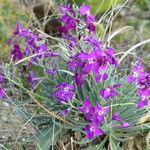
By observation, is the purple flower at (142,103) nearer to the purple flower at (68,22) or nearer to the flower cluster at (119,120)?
the flower cluster at (119,120)

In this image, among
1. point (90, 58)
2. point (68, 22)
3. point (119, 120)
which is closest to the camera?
point (90, 58)

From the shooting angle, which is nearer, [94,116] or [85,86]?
[94,116]

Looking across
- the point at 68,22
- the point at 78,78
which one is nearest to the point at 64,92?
the point at 78,78

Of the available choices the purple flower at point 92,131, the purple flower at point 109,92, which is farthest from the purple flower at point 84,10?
the purple flower at point 92,131

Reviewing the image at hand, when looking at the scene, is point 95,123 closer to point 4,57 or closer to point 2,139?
point 2,139

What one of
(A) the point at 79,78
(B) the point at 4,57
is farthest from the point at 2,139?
(B) the point at 4,57

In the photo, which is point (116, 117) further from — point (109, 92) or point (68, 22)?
point (68, 22)

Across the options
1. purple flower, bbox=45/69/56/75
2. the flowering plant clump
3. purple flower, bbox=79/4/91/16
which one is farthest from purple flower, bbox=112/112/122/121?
purple flower, bbox=79/4/91/16

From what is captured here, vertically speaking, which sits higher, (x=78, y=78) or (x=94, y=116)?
(x=78, y=78)
